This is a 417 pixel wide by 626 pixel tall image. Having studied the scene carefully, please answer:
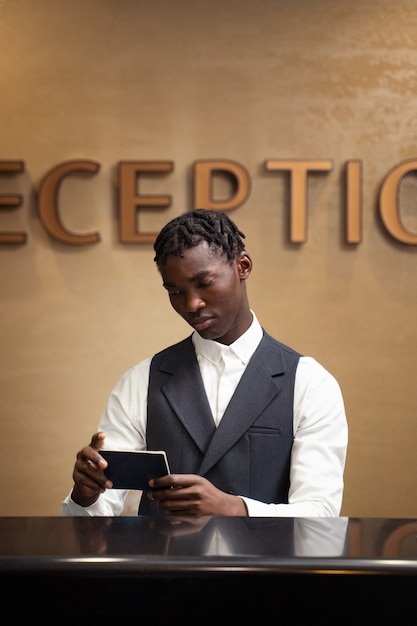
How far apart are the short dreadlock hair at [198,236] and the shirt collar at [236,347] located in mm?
188

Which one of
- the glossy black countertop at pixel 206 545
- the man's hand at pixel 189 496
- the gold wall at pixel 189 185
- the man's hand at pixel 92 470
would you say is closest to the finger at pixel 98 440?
the man's hand at pixel 92 470

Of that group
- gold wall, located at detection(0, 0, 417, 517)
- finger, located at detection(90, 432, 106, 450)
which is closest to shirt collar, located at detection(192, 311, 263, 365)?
finger, located at detection(90, 432, 106, 450)

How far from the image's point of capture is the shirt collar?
1835 mm

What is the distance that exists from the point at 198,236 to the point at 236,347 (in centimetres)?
28

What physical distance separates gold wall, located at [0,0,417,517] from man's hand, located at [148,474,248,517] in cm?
190

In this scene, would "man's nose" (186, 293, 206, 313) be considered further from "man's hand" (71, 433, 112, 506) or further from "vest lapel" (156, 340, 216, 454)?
"man's hand" (71, 433, 112, 506)

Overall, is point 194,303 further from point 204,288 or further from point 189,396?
point 189,396

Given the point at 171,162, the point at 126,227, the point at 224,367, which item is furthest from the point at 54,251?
the point at 224,367

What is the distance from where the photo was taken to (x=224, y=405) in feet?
5.84

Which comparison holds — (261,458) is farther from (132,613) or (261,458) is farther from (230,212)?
(230,212)

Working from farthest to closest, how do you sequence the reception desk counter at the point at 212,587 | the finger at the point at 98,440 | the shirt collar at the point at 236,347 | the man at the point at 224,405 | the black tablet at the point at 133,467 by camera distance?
the shirt collar at the point at 236,347 < the man at the point at 224,405 < the finger at the point at 98,440 < the black tablet at the point at 133,467 < the reception desk counter at the point at 212,587

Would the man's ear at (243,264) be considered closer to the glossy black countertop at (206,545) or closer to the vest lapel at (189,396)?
the vest lapel at (189,396)

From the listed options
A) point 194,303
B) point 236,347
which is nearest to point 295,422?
point 236,347

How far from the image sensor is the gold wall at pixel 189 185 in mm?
3322
